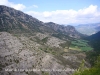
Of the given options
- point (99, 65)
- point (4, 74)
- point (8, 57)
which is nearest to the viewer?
point (99, 65)

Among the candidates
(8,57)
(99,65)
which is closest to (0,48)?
(8,57)

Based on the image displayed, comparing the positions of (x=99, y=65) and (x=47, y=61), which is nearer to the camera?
(x=99, y=65)

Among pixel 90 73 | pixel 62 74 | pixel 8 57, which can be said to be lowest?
pixel 62 74

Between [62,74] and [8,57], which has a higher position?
[8,57]

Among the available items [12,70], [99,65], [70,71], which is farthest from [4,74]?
[99,65]

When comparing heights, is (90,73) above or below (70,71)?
above

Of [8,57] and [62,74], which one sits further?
[8,57]

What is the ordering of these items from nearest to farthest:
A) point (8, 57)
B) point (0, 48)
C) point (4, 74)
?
point (4, 74) → point (8, 57) → point (0, 48)

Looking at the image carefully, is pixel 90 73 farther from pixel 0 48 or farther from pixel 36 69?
A: pixel 0 48

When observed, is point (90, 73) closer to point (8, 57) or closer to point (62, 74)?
point (62, 74)
